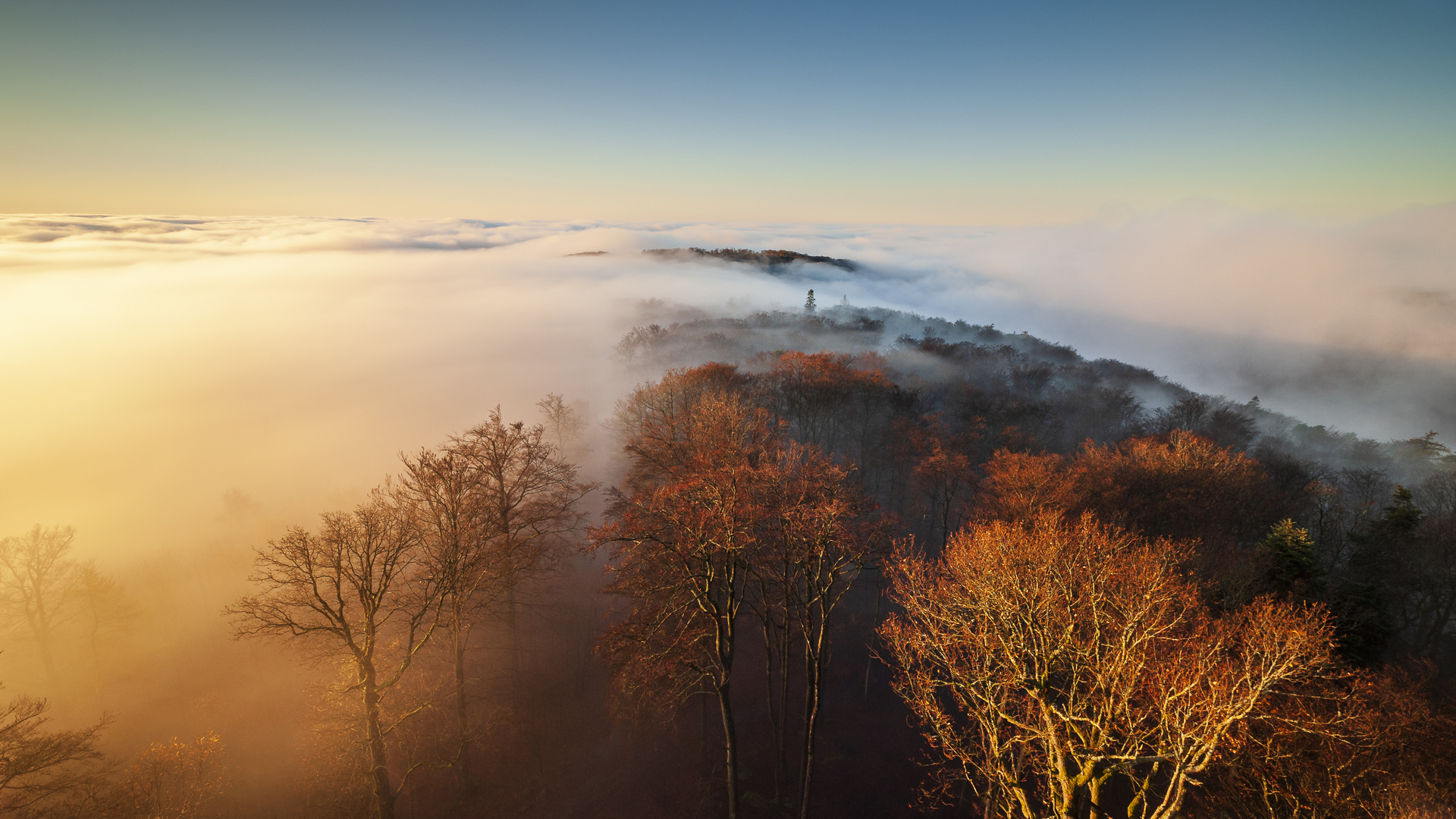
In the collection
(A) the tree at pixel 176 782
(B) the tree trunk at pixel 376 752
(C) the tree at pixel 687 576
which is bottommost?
(A) the tree at pixel 176 782

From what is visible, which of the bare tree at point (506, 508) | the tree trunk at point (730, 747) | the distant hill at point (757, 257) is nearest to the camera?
the tree trunk at point (730, 747)

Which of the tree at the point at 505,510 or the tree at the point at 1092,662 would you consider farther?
the tree at the point at 505,510

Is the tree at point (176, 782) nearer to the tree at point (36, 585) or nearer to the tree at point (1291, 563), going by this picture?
the tree at point (36, 585)

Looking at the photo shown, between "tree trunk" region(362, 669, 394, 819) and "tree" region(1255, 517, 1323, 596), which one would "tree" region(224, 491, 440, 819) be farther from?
"tree" region(1255, 517, 1323, 596)

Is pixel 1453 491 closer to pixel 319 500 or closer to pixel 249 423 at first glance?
pixel 319 500

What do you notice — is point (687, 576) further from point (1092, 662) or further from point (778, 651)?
point (1092, 662)

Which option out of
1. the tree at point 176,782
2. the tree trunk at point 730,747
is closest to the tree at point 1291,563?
the tree trunk at point 730,747

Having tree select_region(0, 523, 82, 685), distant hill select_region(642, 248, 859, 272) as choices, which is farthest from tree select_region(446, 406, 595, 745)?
distant hill select_region(642, 248, 859, 272)
